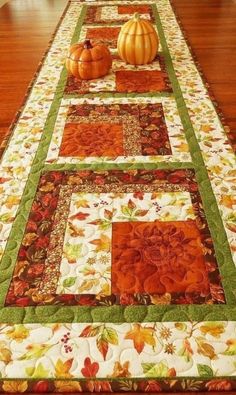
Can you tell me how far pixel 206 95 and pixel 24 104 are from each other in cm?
89

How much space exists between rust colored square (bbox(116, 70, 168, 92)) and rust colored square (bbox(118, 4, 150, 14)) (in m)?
1.21

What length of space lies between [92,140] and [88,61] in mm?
586

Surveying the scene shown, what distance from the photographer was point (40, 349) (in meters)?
0.94

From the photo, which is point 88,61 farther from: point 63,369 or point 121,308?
point 63,369

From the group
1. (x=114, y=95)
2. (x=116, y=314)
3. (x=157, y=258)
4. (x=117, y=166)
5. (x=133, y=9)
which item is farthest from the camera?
(x=133, y=9)

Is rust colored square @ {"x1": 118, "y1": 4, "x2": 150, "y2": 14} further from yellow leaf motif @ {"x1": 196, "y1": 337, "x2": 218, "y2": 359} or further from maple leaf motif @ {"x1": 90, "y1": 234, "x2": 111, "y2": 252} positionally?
yellow leaf motif @ {"x1": 196, "y1": 337, "x2": 218, "y2": 359}

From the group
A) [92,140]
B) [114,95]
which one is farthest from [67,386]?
[114,95]

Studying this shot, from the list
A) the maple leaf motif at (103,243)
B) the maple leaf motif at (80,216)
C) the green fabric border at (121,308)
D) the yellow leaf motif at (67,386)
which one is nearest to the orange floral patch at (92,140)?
the green fabric border at (121,308)

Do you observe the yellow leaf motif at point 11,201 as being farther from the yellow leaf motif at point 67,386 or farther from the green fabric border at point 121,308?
the yellow leaf motif at point 67,386

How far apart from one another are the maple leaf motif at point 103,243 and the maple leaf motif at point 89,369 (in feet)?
1.12

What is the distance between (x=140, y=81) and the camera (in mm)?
2090

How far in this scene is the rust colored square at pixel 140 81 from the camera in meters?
2.03

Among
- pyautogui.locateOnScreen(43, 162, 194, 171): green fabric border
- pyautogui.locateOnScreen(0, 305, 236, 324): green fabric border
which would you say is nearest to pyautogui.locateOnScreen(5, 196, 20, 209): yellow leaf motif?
pyautogui.locateOnScreen(43, 162, 194, 171): green fabric border

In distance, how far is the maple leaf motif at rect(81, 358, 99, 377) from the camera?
2.94 feet
